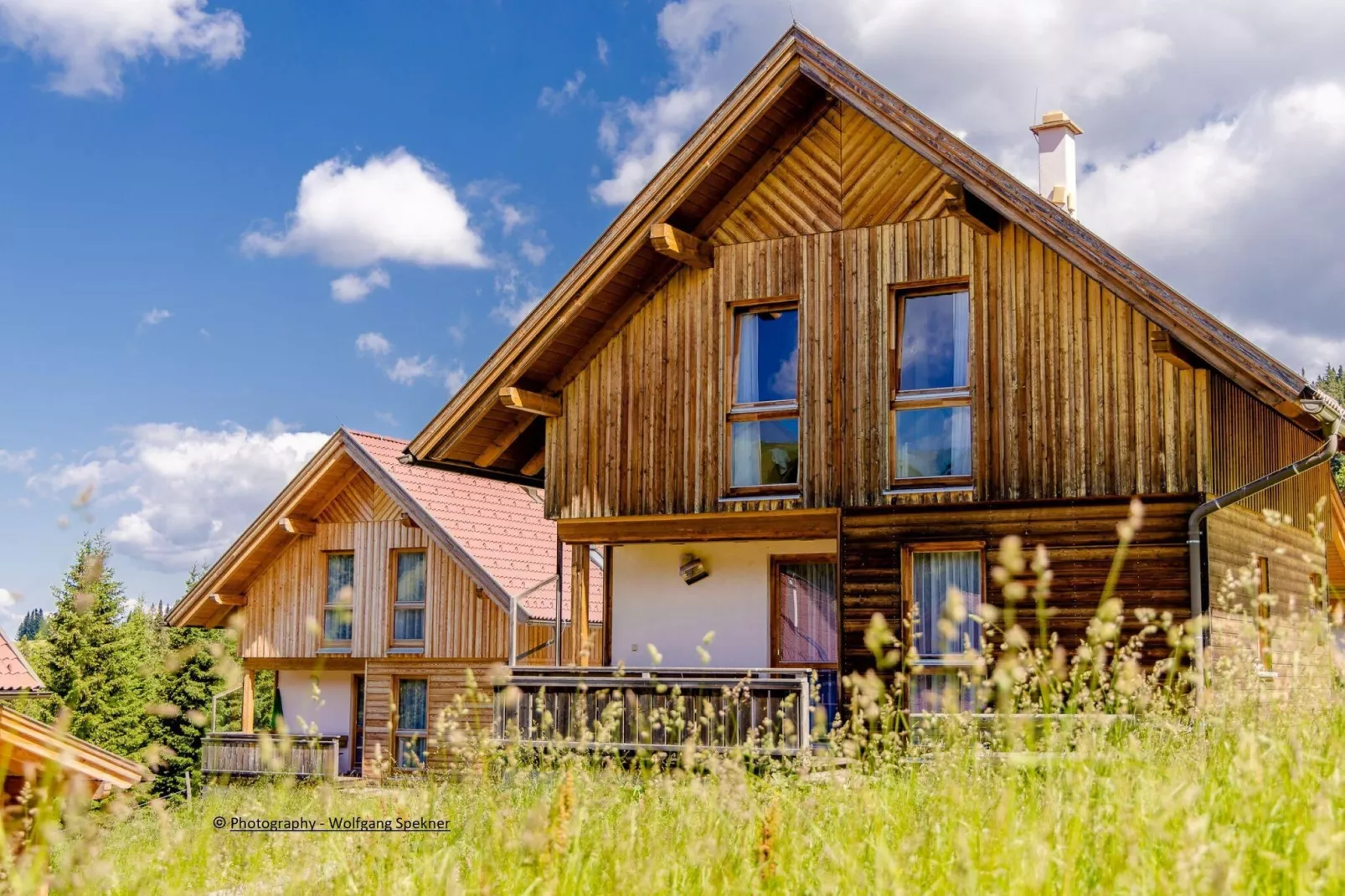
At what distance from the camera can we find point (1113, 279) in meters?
12.1

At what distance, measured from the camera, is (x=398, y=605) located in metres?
27.0

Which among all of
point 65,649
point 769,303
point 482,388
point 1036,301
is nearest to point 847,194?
point 769,303

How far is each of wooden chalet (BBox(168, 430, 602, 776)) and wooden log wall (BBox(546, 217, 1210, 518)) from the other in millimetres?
9471

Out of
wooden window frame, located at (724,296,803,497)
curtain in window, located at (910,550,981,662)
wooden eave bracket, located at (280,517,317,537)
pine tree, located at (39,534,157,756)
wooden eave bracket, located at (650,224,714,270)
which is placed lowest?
pine tree, located at (39,534,157,756)

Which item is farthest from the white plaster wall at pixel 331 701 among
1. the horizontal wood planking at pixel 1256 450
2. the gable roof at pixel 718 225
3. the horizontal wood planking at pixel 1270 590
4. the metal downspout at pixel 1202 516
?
the metal downspout at pixel 1202 516

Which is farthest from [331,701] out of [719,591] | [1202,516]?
[1202,516]

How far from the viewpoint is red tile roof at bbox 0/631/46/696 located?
17672 millimetres

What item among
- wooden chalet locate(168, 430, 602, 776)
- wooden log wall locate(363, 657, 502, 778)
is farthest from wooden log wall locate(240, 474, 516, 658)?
wooden log wall locate(363, 657, 502, 778)

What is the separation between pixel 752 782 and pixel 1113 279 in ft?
26.0

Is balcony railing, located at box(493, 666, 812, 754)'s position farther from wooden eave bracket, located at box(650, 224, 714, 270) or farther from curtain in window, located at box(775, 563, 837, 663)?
wooden eave bracket, located at box(650, 224, 714, 270)

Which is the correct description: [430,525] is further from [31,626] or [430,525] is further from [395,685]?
[31,626]

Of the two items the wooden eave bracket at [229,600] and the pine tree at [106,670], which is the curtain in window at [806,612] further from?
the pine tree at [106,670]

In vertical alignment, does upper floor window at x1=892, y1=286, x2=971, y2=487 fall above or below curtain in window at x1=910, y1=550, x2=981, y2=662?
above

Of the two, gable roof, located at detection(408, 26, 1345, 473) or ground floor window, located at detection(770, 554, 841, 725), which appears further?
ground floor window, located at detection(770, 554, 841, 725)
